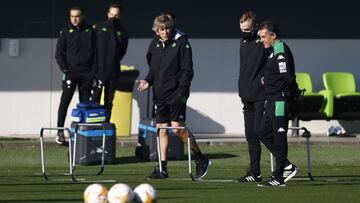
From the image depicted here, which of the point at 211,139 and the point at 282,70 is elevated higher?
the point at 282,70

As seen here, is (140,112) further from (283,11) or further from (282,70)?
(282,70)

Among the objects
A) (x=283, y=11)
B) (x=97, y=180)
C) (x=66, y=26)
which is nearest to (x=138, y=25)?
(x=66, y=26)

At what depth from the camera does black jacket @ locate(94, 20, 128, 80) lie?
2122cm

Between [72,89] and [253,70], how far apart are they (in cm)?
722

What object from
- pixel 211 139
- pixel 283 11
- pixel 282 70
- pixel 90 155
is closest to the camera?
pixel 282 70

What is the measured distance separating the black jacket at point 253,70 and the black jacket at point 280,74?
51cm

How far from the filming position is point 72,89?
21891mm

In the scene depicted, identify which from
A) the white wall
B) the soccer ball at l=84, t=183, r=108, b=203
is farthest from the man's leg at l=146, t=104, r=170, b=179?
the white wall

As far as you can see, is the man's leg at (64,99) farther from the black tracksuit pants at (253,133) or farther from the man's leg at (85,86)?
the black tracksuit pants at (253,133)

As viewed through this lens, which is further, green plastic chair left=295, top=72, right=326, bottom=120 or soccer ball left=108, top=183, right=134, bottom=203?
green plastic chair left=295, top=72, right=326, bottom=120

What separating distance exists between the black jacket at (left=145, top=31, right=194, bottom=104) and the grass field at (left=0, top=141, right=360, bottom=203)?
1.20 meters

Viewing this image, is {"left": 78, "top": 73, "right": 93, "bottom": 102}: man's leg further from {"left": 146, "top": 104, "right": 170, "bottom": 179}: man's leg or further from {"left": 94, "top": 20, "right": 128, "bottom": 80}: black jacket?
{"left": 146, "top": 104, "right": 170, "bottom": 179}: man's leg

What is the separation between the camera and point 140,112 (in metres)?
23.9

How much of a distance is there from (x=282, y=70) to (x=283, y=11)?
9.95 metres
